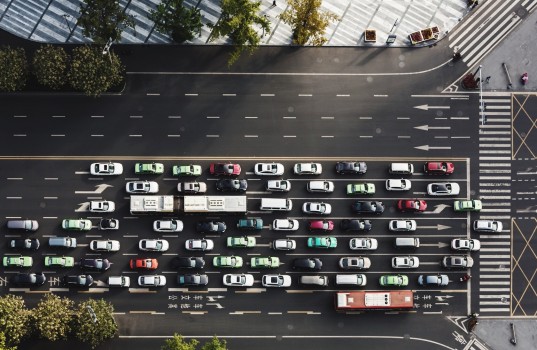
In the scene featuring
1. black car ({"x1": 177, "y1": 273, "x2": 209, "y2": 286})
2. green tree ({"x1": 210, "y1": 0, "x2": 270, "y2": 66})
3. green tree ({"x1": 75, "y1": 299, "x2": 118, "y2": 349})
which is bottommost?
green tree ({"x1": 75, "y1": 299, "x2": 118, "y2": 349})

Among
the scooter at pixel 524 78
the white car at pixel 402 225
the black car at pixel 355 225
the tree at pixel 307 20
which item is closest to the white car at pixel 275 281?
the black car at pixel 355 225

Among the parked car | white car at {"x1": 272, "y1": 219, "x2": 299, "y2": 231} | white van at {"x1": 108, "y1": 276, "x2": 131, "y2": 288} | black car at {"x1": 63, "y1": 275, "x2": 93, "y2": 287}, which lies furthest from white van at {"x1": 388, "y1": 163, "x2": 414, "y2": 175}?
black car at {"x1": 63, "y1": 275, "x2": 93, "y2": 287}

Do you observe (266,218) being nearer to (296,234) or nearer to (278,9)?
(296,234)

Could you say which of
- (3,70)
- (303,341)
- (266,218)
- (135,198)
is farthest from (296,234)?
(3,70)

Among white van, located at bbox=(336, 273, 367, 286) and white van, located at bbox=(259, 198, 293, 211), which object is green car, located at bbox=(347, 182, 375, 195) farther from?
white van, located at bbox=(336, 273, 367, 286)

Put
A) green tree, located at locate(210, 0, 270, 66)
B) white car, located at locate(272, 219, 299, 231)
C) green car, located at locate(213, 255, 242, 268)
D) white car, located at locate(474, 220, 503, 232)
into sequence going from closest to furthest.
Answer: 1. green tree, located at locate(210, 0, 270, 66)
2. green car, located at locate(213, 255, 242, 268)
3. white car, located at locate(272, 219, 299, 231)
4. white car, located at locate(474, 220, 503, 232)

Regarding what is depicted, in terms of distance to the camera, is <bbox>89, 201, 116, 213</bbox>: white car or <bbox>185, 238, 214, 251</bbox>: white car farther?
<bbox>89, 201, 116, 213</bbox>: white car

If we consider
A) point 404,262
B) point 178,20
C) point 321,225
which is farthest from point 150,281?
point 178,20

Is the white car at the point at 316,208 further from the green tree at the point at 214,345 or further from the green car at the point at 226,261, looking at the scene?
the green tree at the point at 214,345
